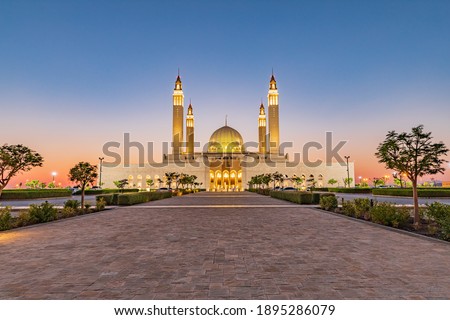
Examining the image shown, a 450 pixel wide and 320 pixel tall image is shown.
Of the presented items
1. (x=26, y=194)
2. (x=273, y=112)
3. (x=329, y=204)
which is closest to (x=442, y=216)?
(x=329, y=204)

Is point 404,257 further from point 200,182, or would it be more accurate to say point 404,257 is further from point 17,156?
point 200,182

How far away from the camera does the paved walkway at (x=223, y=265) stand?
4445mm

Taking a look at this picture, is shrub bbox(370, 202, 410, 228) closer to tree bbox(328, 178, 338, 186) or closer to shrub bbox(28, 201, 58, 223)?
shrub bbox(28, 201, 58, 223)

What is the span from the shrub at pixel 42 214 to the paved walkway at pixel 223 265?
260 centimetres

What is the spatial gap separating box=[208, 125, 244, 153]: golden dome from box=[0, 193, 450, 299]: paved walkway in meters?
86.8

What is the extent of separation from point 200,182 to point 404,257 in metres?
86.1

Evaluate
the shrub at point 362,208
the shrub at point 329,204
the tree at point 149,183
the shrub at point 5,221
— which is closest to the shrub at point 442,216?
the shrub at point 362,208

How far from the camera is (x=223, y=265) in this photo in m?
5.87

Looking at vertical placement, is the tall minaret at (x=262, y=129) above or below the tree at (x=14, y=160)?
above

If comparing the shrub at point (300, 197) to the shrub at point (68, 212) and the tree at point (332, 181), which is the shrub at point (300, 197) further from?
the tree at point (332, 181)

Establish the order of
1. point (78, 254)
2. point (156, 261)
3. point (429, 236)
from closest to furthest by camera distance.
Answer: point (156, 261), point (78, 254), point (429, 236)

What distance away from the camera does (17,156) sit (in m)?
12.8
